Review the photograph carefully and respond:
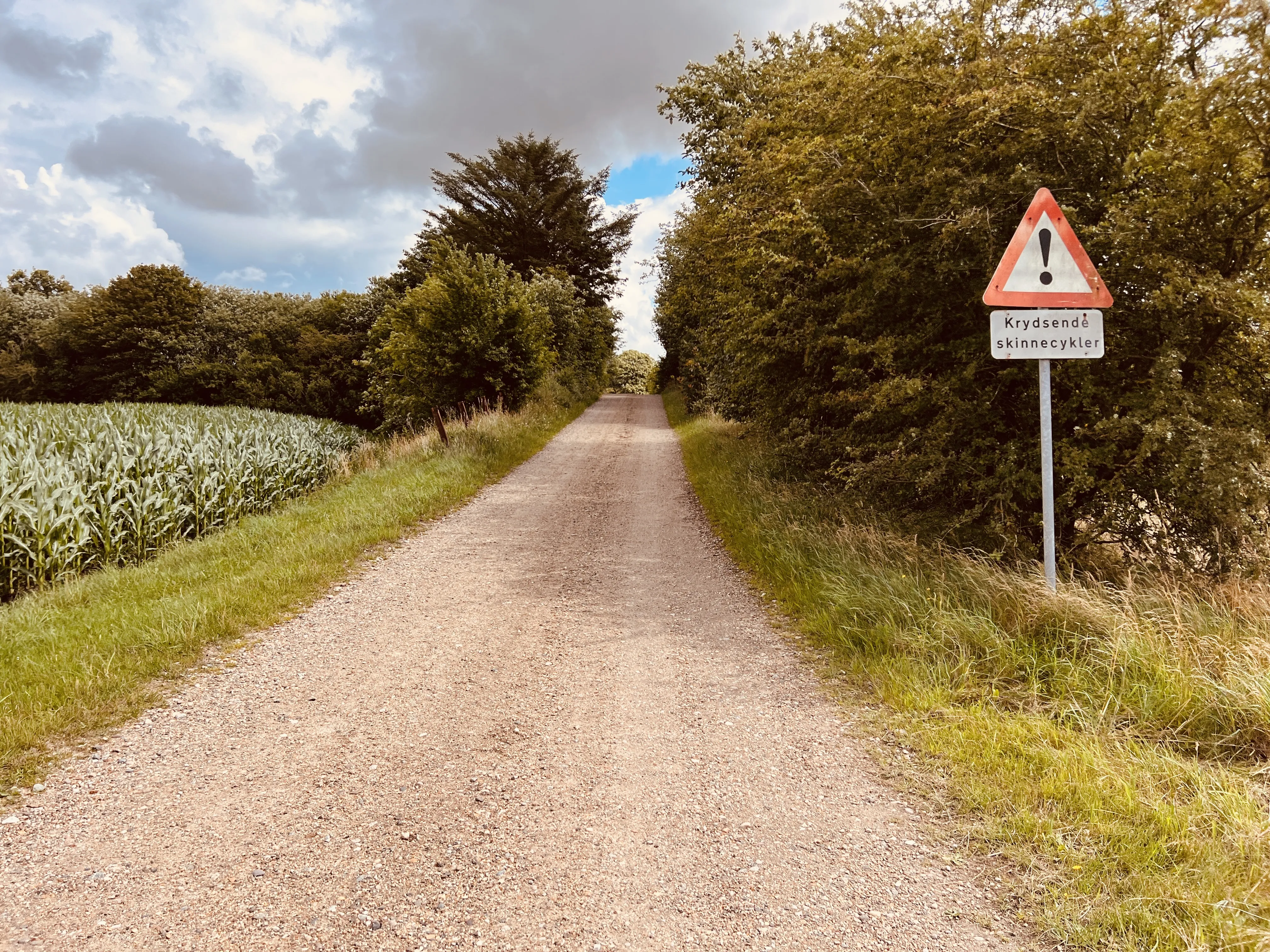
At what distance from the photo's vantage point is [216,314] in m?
36.1

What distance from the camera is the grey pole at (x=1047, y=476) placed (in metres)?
4.55

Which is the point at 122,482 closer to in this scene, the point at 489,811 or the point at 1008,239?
the point at 489,811

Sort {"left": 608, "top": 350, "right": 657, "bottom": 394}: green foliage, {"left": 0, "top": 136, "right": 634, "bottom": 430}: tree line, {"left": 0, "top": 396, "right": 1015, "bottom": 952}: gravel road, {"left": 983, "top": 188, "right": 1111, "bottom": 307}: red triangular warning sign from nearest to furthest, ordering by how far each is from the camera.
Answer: {"left": 0, "top": 396, "right": 1015, "bottom": 952}: gravel road → {"left": 983, "top": 188, "right": 1111, "bottom": 307}: red triangular warning sign → {"left": 0, "top": 136, "right": 634, "bottom": 430}: tree line → {"left": 608, "top": 350, "right": 657, "bottom": 394}: green foliage

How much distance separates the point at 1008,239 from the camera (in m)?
5.93

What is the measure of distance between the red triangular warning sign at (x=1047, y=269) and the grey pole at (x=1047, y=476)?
0.45m

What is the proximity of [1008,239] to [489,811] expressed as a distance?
6114 millimetres

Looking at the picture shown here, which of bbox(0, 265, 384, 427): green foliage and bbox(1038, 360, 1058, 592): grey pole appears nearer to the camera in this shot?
bbox(1038, 360, 1058, 592): grey pole

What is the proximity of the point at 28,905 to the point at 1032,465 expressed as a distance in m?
6.92

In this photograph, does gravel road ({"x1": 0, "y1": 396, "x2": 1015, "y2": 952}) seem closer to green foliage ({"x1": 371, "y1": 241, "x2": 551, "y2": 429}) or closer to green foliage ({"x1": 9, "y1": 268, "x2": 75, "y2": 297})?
green foliage ({"x1": 371, "y1": 241, "x2": 551, "y2": 429})

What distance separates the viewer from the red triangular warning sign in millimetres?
4426

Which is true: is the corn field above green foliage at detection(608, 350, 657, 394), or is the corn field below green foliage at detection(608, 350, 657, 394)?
below

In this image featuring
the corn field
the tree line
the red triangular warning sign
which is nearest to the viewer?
the red triangular warning sign

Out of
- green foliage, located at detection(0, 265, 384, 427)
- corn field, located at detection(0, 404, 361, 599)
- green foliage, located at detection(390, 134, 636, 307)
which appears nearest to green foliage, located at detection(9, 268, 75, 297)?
green foliage, located at detection(0, 265, 384, 427)

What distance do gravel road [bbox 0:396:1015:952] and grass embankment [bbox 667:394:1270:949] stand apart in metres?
0.33
